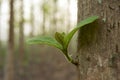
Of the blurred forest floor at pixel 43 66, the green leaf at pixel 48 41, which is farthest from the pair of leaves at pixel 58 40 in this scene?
the blurred forest floor at pixel 43 66

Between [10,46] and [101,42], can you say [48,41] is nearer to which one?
[101,42]

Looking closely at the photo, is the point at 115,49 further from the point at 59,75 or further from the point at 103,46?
the point at 59,75

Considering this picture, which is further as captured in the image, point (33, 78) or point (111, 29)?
point (33, 78)

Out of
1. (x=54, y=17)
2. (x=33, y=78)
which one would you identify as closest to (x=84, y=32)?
(x=33, y=78)

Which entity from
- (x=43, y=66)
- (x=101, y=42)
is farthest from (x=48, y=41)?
(x=43, y=66)

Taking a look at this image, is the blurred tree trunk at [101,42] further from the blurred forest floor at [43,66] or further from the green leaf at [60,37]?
the blurred forest floor at [43,66]

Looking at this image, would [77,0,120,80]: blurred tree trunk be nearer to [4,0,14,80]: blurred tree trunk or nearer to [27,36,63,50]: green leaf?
[27,36,63,50]: green leaf

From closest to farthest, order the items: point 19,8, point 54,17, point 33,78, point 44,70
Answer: point 19,8 < point 33,78 < point 44,70 < point 54,17
